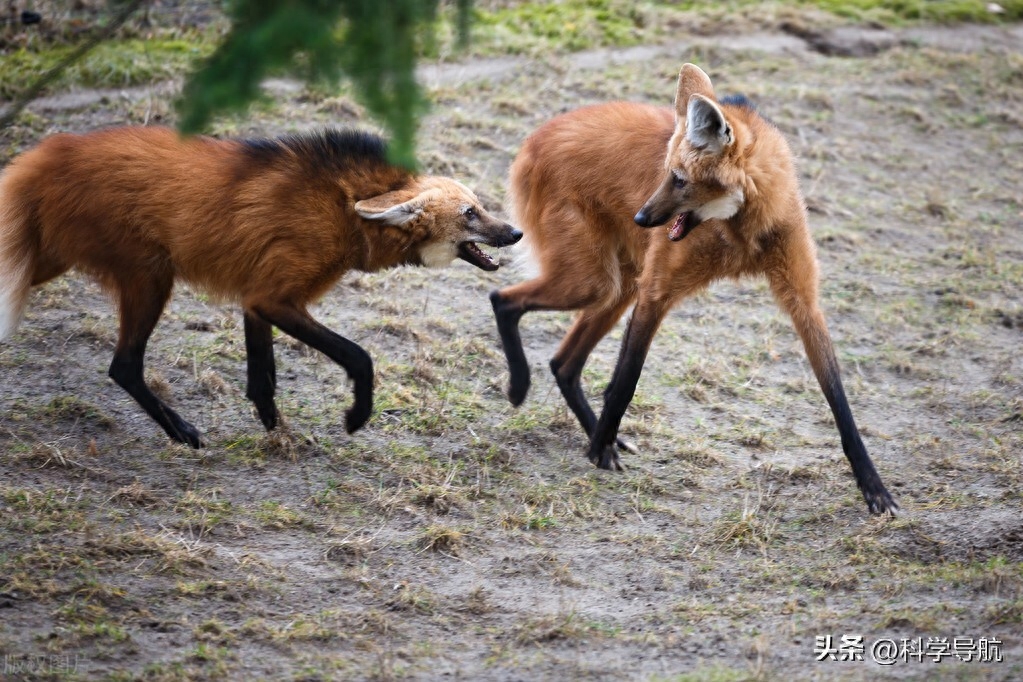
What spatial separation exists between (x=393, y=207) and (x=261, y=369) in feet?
→ 2.60

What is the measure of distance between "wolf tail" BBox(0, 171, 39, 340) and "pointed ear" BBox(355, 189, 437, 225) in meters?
1.21

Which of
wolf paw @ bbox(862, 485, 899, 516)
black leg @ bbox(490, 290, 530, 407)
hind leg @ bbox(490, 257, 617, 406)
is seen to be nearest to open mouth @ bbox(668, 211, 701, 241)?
hind leg @ bbox(490, 257, 617, 406)

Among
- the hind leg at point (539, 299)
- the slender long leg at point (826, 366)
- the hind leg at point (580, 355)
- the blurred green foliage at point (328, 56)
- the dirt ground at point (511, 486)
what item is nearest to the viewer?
the blurred green foliage at point (328, 56)

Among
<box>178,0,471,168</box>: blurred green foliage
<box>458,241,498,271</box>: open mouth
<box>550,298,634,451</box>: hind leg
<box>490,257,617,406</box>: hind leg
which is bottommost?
<box>550,298,634,451</box>: hind leg

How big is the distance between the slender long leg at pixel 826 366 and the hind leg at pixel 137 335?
2.25m

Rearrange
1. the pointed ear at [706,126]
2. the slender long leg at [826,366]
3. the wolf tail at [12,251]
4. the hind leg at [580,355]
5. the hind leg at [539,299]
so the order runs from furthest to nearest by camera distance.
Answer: the hind leg at [580,355], the hind leg at [539,299], the wolf tail at [12,251], the slender long leg at [826,366], the pointed ear at [706,126]

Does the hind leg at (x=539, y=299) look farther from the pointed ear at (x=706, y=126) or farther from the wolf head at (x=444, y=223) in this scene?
the pointed ear at (x=706, y=126)

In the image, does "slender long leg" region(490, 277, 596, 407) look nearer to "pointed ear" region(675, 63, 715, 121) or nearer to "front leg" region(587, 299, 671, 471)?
"front leg" region(587, 299, 671, 471)

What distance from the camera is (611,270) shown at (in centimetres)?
443

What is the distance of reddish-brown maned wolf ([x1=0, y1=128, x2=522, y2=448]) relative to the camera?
384 cm

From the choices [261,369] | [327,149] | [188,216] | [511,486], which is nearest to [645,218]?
[511,486]

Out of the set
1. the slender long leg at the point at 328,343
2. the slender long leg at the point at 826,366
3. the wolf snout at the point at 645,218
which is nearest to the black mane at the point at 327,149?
the slender long leg at the point at 328,343

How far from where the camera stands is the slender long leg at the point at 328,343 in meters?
3.82

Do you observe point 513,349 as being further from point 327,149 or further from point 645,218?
point 327,149
